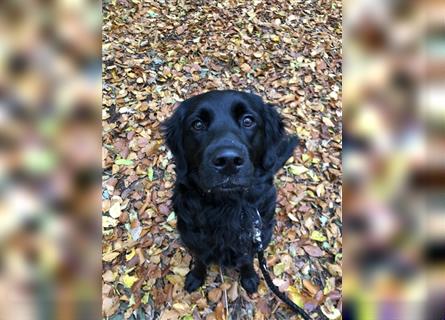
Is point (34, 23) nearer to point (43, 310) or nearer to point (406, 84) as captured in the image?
point (43, 310)

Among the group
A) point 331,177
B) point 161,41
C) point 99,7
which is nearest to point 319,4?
point 161,41

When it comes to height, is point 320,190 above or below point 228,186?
below

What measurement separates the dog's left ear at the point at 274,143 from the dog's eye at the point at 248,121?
156 millimetres

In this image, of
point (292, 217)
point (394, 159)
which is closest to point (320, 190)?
point (292, 217)

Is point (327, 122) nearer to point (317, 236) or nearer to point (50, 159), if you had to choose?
point (317, 236)

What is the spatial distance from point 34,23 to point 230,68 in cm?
540

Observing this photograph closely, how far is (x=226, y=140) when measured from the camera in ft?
7.91

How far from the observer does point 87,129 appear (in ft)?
2.89

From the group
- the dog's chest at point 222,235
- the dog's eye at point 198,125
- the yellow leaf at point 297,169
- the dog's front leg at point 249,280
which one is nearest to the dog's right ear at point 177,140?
the dog's eye at point 198,125

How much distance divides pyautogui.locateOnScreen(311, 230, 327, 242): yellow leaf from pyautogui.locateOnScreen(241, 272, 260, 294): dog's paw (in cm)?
79

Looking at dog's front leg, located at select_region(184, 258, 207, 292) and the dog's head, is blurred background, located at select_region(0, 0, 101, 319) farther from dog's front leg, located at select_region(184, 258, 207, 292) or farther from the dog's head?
dog's front leg, located at select_region(184, 258, 207, 292)

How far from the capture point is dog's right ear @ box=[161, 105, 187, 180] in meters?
2.83

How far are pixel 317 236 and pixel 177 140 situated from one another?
174cm

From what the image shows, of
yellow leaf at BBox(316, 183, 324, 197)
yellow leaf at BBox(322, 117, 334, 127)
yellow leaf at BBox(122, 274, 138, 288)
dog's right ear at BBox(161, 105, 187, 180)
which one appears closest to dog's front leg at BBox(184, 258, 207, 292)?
yellow leaf at BBox(122, 274, 138, 288)
